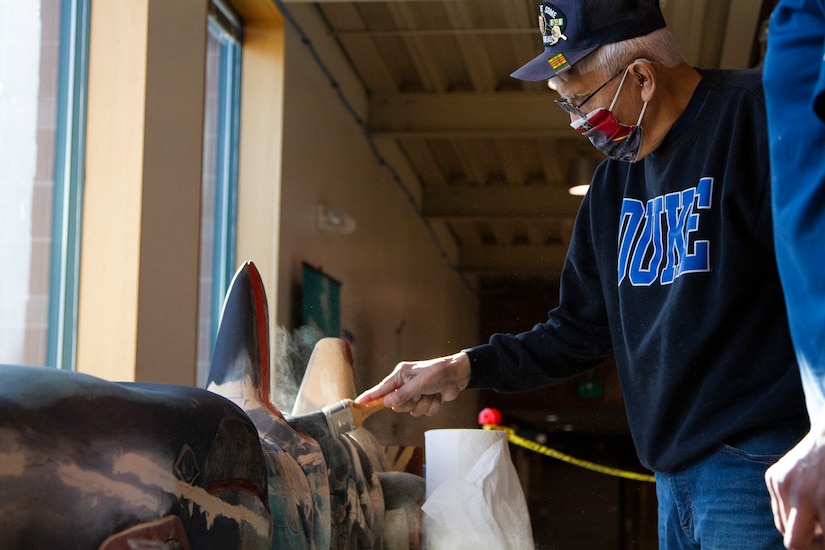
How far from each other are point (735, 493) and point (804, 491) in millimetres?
558

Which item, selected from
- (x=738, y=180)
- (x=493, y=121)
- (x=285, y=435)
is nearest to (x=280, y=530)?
(x=285, y=435)

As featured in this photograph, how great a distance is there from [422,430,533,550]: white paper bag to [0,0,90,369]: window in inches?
49.1

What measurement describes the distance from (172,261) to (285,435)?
1.57 m

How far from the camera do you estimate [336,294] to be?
4.79 m

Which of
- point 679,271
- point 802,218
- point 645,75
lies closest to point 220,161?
point 645,75

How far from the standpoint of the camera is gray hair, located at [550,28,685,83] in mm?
1608

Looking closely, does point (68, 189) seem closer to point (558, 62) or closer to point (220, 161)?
point (220, 161)

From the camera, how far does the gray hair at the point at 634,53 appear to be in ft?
5.28

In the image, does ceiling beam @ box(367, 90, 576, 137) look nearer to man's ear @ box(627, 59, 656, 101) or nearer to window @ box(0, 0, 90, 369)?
window @ box(0, 0, 90, 369)

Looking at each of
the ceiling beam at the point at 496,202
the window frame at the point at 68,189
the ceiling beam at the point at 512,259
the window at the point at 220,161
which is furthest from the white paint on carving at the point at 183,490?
the ceiling beam at the point at 512,259

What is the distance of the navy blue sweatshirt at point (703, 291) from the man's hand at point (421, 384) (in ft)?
0.99

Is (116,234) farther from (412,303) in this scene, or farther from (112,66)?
(412,303)

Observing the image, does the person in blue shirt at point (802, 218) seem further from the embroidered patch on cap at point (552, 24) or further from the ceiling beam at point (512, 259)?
the ceiling beam at point (512, 259)

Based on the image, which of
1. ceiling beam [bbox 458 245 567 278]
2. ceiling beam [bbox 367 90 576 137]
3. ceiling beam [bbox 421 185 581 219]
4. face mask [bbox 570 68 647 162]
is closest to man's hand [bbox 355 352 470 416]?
face mask [bbox 570 68 647 162]
